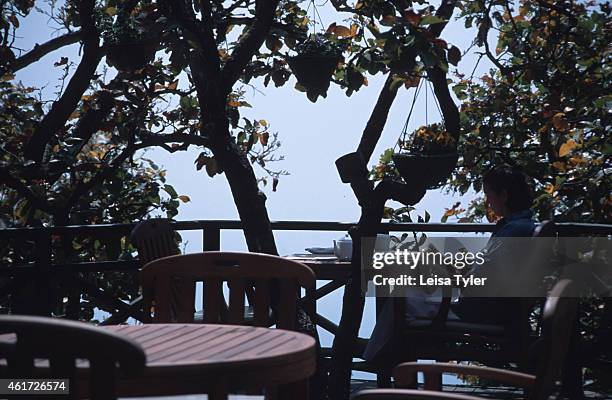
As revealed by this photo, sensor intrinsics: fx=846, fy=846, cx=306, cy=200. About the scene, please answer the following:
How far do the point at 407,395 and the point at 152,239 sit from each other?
2227 mm

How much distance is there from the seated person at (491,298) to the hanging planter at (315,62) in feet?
2.91

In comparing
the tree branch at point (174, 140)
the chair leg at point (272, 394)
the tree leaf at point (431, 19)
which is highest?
the tree leaf at point (431, 19)

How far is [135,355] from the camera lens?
1229 millimetres

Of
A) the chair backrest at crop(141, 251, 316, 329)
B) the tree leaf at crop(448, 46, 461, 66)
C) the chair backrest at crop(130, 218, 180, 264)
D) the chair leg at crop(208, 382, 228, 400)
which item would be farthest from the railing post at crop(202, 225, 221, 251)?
the chair leg at crop(208, 382, 228, 400)

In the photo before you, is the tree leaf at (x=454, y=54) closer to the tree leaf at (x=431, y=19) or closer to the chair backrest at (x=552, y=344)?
the tree leaf at (x=431, y=19)

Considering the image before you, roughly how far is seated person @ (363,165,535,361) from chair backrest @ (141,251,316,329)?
1137mm

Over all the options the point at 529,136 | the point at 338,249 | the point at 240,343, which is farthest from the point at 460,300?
the point at 529,136

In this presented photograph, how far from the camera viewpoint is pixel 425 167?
3867mm

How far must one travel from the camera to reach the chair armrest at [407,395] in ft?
4.98

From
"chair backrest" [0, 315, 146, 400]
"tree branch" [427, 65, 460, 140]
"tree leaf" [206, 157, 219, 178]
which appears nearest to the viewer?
"chair backrest" [0, 315, 146, 400]

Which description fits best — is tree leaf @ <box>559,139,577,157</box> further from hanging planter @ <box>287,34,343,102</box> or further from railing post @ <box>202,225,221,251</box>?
railing post @ <box>202,225,221,251</box>

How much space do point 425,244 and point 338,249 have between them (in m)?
0.70

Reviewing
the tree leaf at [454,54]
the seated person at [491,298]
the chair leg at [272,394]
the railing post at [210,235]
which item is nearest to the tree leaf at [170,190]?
the railing post at [210,235]

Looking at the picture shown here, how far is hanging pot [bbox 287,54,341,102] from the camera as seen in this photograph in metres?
3.87
